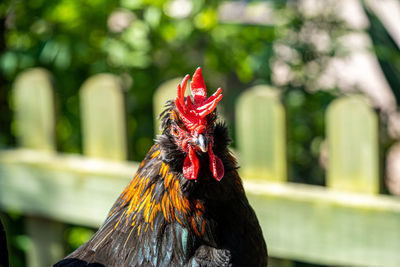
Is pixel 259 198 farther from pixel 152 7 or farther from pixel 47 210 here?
pixel 152 7

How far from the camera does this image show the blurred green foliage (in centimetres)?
351

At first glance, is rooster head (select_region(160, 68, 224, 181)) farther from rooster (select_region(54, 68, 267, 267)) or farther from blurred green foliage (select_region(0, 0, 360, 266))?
blurred green foliage (select_region(0, 0, 360, 266))

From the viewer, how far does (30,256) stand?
331 cm

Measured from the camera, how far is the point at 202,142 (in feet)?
5.79

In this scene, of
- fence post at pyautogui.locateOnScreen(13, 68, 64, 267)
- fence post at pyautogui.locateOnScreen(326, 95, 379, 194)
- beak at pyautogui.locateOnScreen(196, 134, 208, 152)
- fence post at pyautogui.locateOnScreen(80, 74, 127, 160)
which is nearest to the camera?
beak at pyautogui.locateOnScreen(196, 134, 208, 152)

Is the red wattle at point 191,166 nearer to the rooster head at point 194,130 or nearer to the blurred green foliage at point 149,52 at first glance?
the rooster head at point 194,130

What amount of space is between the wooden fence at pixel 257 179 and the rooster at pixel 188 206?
2.49 feet

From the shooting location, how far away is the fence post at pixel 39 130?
3178 mm

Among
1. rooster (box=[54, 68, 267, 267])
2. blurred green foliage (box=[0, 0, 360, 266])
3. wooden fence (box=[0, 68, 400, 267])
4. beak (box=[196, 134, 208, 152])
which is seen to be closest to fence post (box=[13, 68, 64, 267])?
wooden fence (box=[0, 68, 400, 267])

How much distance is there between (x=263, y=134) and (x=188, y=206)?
96cm

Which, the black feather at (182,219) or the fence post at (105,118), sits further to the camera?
the fence post at (105,118)

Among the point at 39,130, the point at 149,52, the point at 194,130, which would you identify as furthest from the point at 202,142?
the point at 149,52

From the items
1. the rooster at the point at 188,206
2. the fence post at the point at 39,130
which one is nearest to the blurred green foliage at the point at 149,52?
the fence post at the point at 39,130

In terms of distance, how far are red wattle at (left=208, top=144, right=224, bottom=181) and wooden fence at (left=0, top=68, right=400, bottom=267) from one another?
0.93 m
